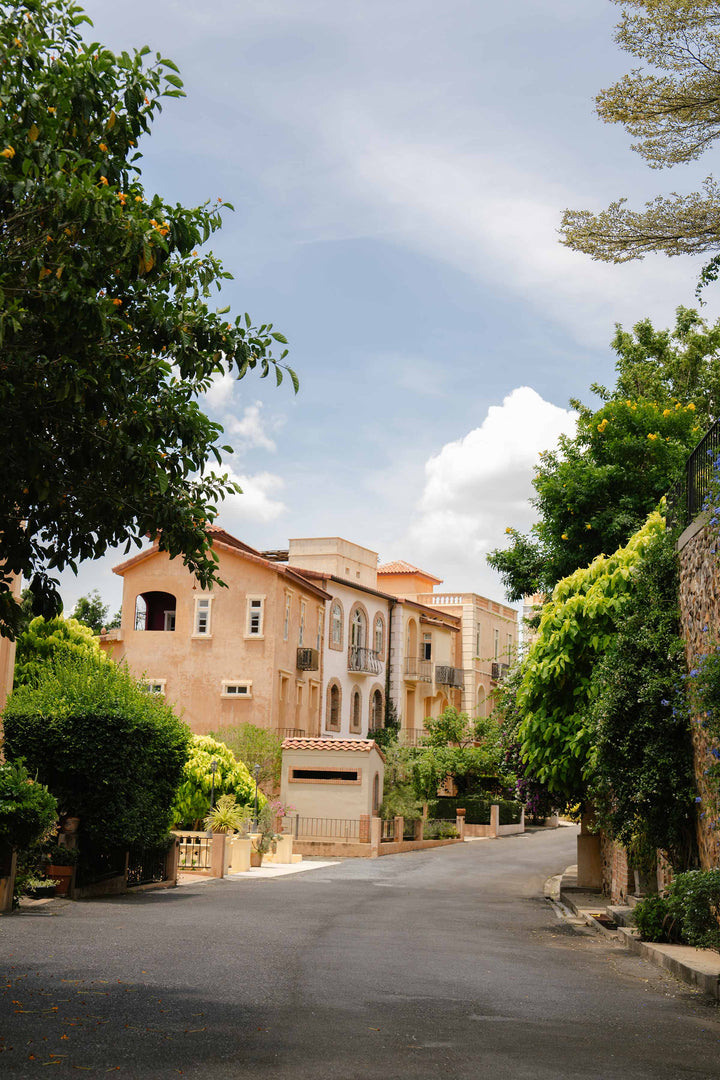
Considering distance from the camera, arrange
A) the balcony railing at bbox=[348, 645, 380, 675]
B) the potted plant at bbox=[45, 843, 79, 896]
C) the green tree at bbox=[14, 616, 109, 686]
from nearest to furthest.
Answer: the potted plant at bbox=[45, 843, 79, 896] < the green tree at bbox=[14, 616, 109, 686] < the balcony railing at bbox=[348, 645, 380, 675]

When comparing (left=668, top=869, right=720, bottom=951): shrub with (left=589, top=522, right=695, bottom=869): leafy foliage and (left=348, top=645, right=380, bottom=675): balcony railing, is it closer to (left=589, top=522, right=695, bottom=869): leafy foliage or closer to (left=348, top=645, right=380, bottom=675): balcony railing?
(left=589, top=522, right=695, bottom=869): leafy foliage

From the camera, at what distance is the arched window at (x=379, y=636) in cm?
5641

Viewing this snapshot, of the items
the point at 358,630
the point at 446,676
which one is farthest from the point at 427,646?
the point at 358,630

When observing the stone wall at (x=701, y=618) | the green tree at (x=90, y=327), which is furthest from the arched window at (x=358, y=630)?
the green tree at (x=90, y=327)

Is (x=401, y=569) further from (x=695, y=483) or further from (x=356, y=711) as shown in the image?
(x=695, y=483)

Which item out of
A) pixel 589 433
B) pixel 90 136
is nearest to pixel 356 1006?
pixel 90 136

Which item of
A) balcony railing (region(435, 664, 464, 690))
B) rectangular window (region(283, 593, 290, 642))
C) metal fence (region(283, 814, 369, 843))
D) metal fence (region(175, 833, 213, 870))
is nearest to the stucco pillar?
metal fence (region(175, 833, 213, 870))

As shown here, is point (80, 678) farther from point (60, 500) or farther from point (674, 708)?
point (60, 500)

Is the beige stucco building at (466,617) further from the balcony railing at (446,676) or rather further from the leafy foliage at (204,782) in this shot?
the leafy foliage at (204,782)

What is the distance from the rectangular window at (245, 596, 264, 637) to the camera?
145ft

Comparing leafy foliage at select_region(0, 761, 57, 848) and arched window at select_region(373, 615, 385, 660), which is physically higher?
arched window at select_region(373, 615, 385, 660)

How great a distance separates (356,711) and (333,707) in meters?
2.75

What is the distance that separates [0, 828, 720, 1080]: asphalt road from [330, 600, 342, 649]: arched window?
32.4m

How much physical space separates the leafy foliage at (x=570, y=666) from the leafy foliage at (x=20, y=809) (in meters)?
9.02
